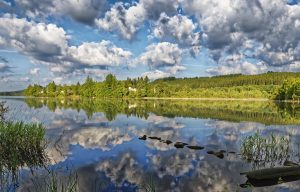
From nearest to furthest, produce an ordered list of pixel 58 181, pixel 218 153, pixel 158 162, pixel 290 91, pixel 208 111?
pixel 58 181 < pixel 158 162 < pixel 218 153 < pixel 208 111 < pixel 290 91

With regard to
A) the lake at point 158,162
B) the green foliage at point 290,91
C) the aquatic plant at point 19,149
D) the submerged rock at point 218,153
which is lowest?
the lake at point 158,162

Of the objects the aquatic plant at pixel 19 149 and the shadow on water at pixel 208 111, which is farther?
the shadow on water at pixel 208 111

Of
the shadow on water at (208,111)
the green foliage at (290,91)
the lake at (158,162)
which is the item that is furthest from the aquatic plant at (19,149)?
the green foliage at (290,91)

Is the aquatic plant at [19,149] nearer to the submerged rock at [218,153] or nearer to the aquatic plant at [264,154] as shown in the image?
the submerged rock at [218,153]

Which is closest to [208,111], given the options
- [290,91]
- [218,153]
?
[218,153]

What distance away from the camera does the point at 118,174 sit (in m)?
19.4

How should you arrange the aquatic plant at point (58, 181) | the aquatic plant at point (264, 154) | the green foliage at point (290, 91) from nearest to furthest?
the aquatic plant at point (58, 181) < the aquatic plant at point (264, 154) < the green foliage at point (290, 91)

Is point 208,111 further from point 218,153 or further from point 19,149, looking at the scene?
point 19,149

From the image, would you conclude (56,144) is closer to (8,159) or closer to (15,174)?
(8,159)

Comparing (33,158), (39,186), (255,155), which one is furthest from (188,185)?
(33,158)

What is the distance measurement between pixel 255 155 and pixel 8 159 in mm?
18129

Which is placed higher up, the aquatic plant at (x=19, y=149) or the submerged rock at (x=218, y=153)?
the aquatic plant at (x=19, y=149)

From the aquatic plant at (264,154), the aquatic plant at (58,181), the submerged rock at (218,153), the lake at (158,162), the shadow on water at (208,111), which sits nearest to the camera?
the aquatic plant at (58,181)

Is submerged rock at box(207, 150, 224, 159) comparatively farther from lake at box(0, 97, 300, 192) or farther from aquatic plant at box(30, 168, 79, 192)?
aquatic plant at box(30, 168, 79, 192)
